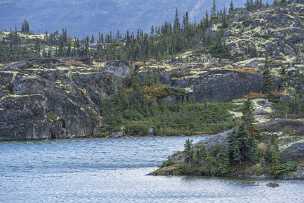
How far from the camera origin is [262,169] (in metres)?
121

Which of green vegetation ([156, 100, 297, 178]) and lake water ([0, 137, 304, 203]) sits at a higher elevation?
green vegetation ([156, 100, 297, 178])

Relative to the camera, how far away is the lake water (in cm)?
10281

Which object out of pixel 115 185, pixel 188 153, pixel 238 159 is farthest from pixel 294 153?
pixel 115 185

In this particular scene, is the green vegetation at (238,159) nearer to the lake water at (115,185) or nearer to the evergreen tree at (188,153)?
the evergreen tree at (188,153)

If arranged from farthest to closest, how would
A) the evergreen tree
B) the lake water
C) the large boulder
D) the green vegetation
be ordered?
the evergreen tree < the large boulder < the green vegetation < the lake water

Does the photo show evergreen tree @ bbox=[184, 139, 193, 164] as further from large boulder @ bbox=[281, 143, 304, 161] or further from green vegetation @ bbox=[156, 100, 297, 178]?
large boulder @ bbox=[281, 143, 304, 161]

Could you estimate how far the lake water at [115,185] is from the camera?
10281cm

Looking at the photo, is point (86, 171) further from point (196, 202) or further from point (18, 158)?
point (196, 202)

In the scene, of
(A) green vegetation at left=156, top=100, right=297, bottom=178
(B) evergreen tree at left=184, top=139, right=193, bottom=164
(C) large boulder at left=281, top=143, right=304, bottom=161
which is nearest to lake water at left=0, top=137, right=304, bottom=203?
(A) green vegetation at left=156, top=100, right=297, bottom=178

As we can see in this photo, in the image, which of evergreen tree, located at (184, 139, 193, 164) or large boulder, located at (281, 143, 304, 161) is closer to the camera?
large boulder, located at (281, 143, 304, 161)

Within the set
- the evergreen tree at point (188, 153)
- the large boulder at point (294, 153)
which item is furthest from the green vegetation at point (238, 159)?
the large boulder at point (294, 153)

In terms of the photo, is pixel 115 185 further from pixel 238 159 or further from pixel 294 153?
pixel 294 153

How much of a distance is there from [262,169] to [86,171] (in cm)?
3561

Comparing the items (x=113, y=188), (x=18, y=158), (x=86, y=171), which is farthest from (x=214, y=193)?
(x=18, y=158)
